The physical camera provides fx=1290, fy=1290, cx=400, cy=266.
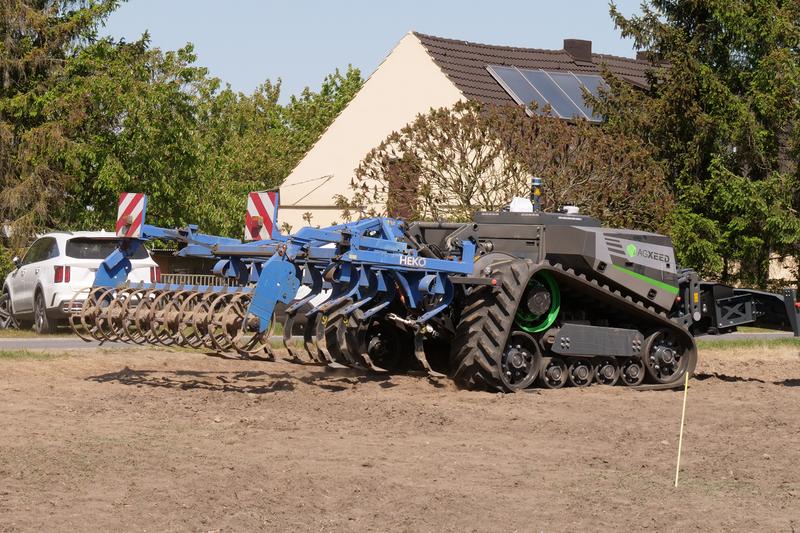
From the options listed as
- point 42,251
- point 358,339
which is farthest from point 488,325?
point 42,251

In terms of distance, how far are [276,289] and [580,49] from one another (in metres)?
31.1

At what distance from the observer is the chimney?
4225cm

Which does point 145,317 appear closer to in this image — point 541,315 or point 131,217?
point 131,217

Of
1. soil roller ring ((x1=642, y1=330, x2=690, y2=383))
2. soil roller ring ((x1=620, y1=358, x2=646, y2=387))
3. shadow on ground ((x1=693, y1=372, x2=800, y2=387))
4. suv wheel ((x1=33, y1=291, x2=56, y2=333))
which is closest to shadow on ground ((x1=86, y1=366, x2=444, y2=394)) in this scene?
soil roller ring ((x1=620, y1=358, x2=646, y2=387))

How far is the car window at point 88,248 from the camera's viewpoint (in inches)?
834

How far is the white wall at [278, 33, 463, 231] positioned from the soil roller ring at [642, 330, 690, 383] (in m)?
18.1

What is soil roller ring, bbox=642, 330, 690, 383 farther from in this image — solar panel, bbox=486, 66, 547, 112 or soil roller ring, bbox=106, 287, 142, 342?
solar panel, bbox=486, 66, 547, 112

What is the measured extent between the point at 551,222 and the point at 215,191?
25222 mm

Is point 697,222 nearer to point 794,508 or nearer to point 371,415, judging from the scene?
point 371,415

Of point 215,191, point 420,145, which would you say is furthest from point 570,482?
point 215,191

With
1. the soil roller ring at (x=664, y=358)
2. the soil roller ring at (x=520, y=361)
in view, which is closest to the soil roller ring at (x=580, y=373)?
the soil roller ring at (x=520, y=361)

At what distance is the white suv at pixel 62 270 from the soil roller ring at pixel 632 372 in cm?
866

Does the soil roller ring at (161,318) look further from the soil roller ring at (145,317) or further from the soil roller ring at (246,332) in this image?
the soil roller ring at (246,332)

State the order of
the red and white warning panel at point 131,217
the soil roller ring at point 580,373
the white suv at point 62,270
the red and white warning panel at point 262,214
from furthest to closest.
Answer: the white suv at point 62,270 < the soil roller ring at point 580,373 < the red and white warning panel at point 131,217 < the red and white warning panel at point 262,214
